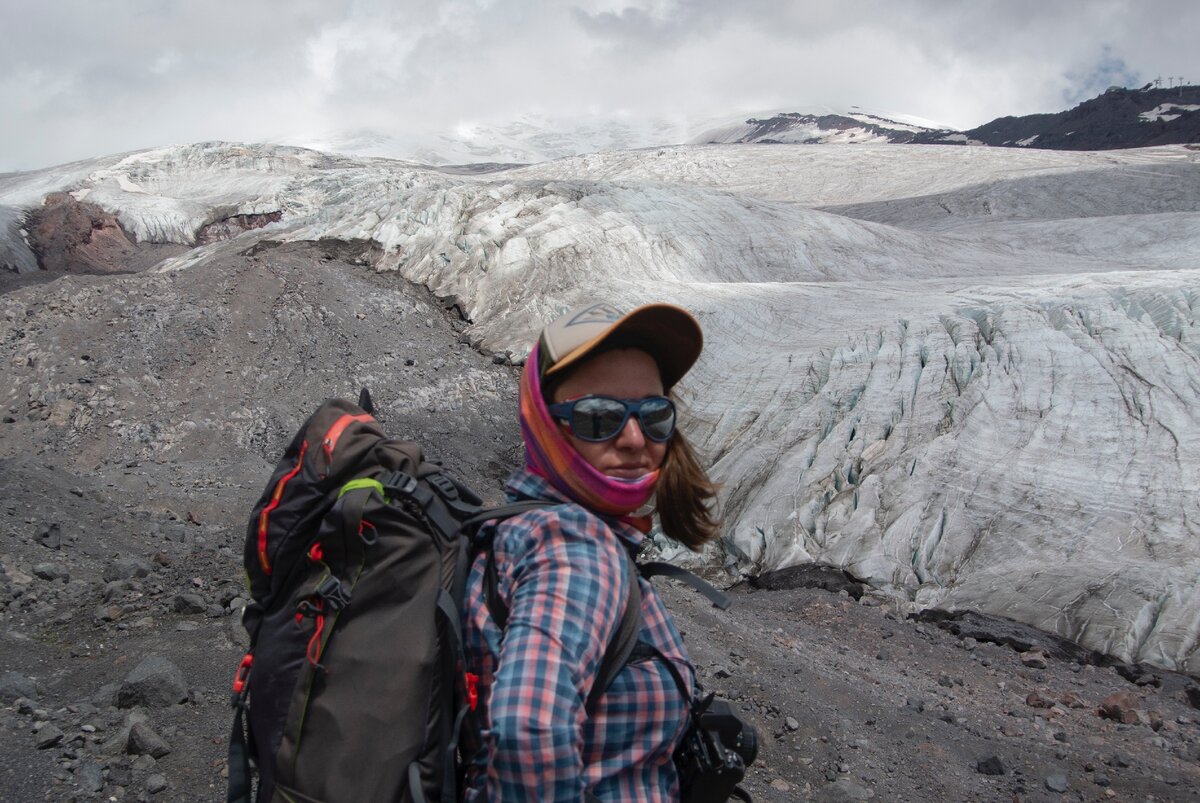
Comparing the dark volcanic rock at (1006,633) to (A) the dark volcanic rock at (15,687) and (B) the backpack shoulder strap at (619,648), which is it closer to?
(B) the backpack shoulder strap at (619,648)

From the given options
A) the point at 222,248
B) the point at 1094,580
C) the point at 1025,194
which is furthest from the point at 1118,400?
the point at 1025,194

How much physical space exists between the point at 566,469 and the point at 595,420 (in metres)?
0.14

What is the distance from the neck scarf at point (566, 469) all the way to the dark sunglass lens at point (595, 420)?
0.15 ft

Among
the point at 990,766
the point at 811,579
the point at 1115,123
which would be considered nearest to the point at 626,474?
the point at 990,766

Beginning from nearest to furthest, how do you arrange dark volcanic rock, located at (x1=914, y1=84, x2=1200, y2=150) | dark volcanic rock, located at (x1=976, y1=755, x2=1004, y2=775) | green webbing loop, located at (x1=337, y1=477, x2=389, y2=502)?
green webbing loop, located at (x1=337, y1=477, x2=389, y2=502) < dark volcanic rock, located at (x1=976, y1=755, x2=1004, y2=775) < dark volcanic rock, located at (x1=914, y1=84, x2=1200, y2=150)

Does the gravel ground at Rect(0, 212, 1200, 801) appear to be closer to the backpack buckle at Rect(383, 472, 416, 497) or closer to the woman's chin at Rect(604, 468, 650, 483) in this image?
the backpack buckle at Rect(383, 472, 416, 497)

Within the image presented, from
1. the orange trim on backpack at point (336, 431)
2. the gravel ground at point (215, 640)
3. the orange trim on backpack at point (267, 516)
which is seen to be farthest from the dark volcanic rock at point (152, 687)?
the orange trim on backpack at point (336, 431)

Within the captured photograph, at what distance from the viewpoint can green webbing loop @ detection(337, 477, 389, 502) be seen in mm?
1837

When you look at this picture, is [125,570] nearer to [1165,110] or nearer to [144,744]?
[144,744]

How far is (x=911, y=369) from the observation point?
36.4ft

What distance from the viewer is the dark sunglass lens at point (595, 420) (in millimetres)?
2012

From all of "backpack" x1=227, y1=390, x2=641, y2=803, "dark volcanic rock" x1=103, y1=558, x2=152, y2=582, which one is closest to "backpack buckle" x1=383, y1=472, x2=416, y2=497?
"backpack" x1=227, y1=390, x2=641, y2=803

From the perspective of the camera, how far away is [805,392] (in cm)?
1148

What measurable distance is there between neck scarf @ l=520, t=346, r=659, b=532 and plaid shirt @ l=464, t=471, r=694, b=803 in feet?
0.19
